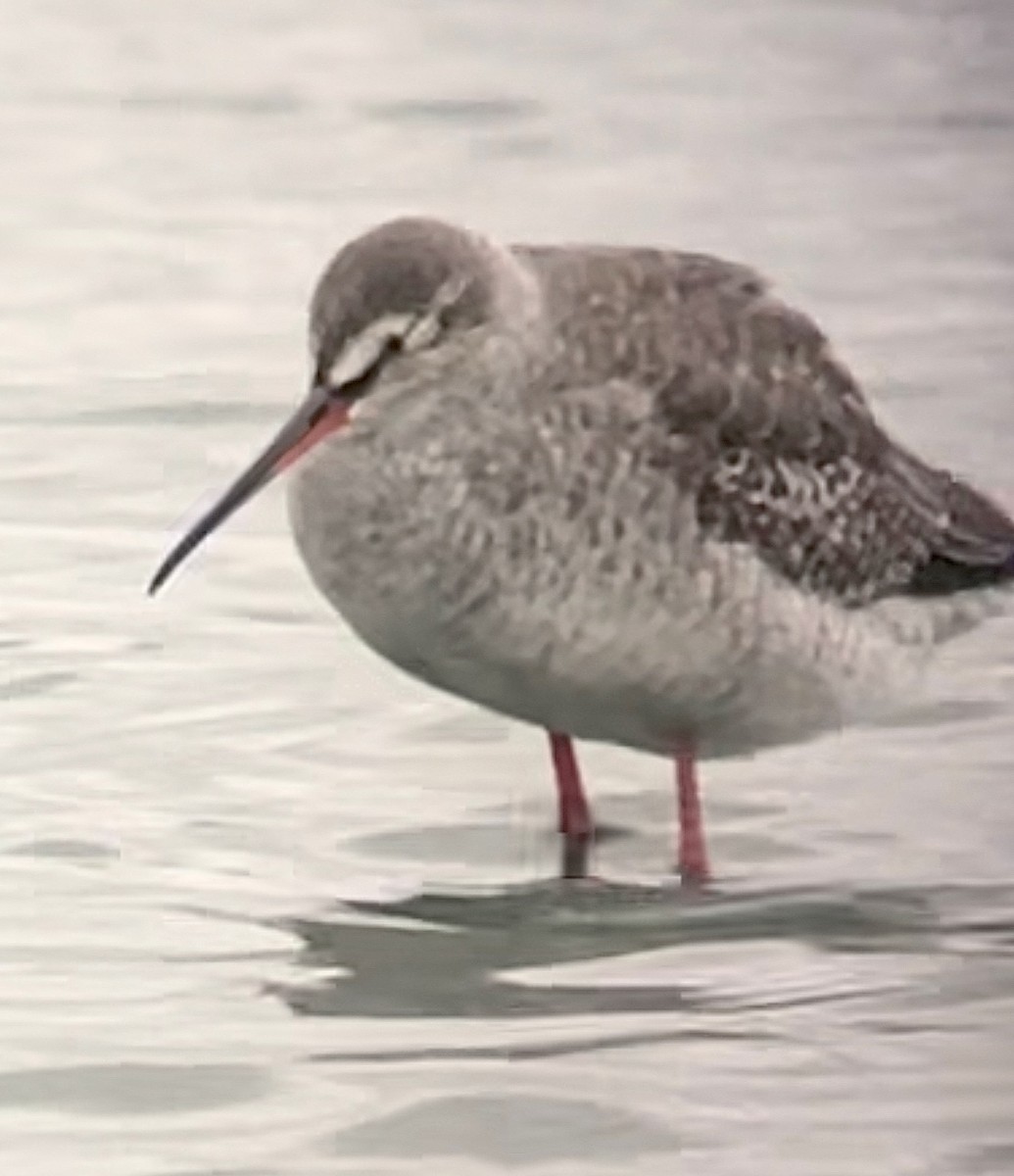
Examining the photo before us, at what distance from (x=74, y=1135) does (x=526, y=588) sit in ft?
3.55

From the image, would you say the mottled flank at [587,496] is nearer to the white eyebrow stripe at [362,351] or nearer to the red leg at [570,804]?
the white eyebrow stripe at [362,351]

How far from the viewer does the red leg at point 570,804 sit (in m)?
6.62

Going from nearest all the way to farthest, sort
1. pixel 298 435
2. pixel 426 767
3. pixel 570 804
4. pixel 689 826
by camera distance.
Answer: pixel 298 435 → pixel 689 826 → pixel 570 804 → pixel 426 767

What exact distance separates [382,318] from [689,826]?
80 centimetres

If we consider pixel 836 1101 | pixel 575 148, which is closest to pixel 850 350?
pixel 575 148

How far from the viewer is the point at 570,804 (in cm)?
668

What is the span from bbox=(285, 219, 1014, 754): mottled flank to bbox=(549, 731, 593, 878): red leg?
0.16 m

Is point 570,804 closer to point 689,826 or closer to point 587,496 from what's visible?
point 689,826

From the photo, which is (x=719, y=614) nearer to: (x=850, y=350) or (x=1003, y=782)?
(x=1003, y=782)

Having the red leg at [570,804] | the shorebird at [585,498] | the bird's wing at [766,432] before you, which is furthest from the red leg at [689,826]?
the bird's wing at [766,432]

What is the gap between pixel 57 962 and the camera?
6.08 meters

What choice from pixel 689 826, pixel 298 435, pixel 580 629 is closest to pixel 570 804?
pixel 689 826

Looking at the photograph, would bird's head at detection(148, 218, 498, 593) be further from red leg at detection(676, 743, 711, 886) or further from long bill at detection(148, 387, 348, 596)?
red leg at detection(676, 743, 711, 886)

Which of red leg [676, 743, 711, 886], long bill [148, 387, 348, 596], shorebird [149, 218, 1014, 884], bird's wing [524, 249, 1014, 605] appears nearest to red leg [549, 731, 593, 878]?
shorebird [149, 218, 1014, 884]
